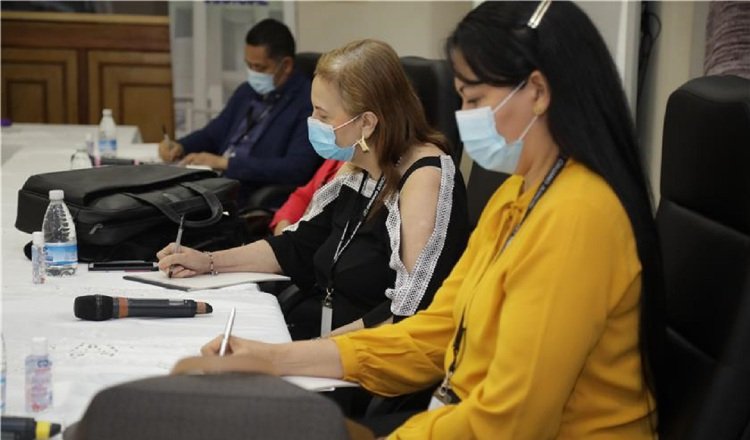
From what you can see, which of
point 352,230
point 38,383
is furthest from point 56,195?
point 38,383

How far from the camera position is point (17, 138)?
14.9 feet

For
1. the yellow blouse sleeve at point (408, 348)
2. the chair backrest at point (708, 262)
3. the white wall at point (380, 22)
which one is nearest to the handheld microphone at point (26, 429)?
the yellow blouse sleeve at point (408, 348)

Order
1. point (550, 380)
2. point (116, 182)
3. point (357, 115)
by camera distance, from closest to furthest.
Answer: point (550, 380)
point (357, 115)
point (116, 182)

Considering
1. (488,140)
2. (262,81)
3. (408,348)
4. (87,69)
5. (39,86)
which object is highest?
(488,140)

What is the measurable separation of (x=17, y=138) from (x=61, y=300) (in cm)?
259

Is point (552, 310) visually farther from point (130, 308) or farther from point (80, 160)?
point (80, 160)

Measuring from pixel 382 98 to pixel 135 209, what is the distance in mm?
618

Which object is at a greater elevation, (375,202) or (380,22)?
(380,22)

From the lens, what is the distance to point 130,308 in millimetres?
1992

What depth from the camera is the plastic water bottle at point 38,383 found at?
5.04ft

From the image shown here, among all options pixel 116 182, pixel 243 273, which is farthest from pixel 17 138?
pixel 243 273

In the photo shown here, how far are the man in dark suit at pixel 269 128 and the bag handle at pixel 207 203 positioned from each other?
3.77ft

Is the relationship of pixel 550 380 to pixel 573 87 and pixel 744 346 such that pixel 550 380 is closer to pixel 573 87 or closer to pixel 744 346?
pixel 744 346

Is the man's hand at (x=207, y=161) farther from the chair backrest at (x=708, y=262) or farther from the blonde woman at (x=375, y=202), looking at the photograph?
the chair backrest at (x=708, y=262)
